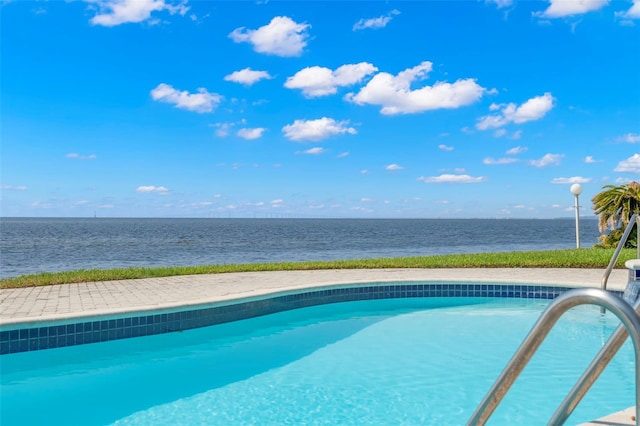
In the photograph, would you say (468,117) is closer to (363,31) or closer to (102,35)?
(363,31)

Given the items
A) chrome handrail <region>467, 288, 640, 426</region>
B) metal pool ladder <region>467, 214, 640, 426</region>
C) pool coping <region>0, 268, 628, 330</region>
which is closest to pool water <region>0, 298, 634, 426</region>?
pool coping <region>0, 268, 628, 330</region>

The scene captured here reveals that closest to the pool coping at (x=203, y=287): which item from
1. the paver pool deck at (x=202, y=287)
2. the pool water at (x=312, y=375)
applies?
the paver pool deck at (x=202, y=287)

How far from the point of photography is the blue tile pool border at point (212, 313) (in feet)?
20.4

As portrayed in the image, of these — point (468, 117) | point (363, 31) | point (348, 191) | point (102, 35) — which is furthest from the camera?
point (348, 191)

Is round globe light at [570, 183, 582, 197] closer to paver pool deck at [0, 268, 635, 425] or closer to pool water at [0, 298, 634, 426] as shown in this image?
paver pool deck at [0, 268, 635, 425]

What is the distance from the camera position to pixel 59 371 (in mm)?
5906

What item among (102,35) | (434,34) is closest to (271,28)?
(434,34)

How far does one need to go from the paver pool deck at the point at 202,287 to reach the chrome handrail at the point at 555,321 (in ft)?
19.4

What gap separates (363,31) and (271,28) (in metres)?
3.79

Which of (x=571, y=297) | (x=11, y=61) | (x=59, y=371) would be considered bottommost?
(x=59, y=371)

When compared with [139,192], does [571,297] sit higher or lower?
lower

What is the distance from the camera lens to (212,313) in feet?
24.9

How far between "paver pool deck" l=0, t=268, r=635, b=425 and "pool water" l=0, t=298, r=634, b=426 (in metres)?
0.46

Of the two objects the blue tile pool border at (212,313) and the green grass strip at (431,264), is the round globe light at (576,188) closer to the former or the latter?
the green grass strip at (431,264)
